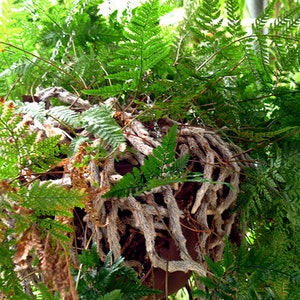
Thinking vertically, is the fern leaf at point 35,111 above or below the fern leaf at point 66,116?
above

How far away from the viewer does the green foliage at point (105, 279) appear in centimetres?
→ 54

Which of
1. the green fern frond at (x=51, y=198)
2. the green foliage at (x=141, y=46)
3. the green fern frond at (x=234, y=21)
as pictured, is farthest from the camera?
the green fern frond at (x=234, y=21)

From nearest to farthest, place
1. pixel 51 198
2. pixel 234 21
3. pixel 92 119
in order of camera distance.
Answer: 1. pixel 51 198
2. pixel 92 119
3. pixel 234 21

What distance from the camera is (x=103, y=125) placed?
0.54 meters

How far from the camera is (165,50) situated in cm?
58

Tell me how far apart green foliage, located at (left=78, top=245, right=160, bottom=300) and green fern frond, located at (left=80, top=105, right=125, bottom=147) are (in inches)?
4.7

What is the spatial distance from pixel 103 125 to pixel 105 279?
166mm

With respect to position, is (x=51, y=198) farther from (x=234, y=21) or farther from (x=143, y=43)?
(x=234, y=21)

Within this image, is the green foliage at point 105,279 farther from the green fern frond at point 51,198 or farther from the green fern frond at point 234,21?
the green fern frond at point 234,21

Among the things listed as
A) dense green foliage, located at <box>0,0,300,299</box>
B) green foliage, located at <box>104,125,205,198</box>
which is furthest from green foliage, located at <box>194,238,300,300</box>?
green foliage, located at <box>104,125,205,198</box>

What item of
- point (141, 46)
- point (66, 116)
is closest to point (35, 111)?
point (66, 116)

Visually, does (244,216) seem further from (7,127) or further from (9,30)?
(9,30)

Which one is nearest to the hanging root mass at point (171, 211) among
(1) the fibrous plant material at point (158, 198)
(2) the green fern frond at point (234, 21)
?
(1) the fibrous plant material at point (158, 198)

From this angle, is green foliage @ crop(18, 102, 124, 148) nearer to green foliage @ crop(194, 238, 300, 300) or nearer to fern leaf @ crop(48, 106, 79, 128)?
fern leaf @ crop(48, 106, 79, 128)
